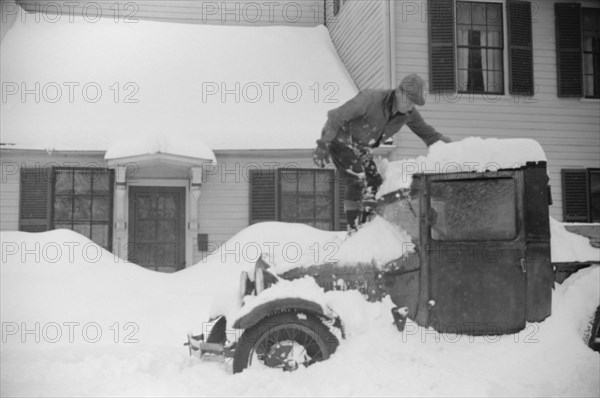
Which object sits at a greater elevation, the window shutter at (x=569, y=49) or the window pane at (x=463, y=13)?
the window pane at (x=463, y=13)

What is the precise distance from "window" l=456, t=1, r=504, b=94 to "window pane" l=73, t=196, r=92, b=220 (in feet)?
25.1

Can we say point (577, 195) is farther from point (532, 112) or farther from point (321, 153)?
point (321, 153)

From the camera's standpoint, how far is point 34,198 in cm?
1127

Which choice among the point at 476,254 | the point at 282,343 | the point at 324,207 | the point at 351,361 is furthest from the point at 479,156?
the point at 324,207

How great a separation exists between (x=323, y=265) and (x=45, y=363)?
265 centimetres

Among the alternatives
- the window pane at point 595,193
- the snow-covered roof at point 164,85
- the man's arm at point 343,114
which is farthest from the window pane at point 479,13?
the man's arm at point 343,114

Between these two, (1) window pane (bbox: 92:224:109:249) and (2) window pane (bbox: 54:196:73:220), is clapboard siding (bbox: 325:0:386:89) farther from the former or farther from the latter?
(2) window pane (bbox: 54:196:73:220)

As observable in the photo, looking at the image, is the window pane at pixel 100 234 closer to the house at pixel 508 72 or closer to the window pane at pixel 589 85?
the house at pixel 508 72

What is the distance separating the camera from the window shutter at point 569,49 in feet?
38.2

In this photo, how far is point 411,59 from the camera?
1138 centimetres

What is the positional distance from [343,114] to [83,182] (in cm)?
749

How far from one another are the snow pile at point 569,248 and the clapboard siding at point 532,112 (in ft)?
Answer: 21.4

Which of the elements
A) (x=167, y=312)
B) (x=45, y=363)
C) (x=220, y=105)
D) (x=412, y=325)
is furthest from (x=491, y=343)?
(x=220, y=105)

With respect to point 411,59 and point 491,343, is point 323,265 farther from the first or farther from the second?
point 411,59
